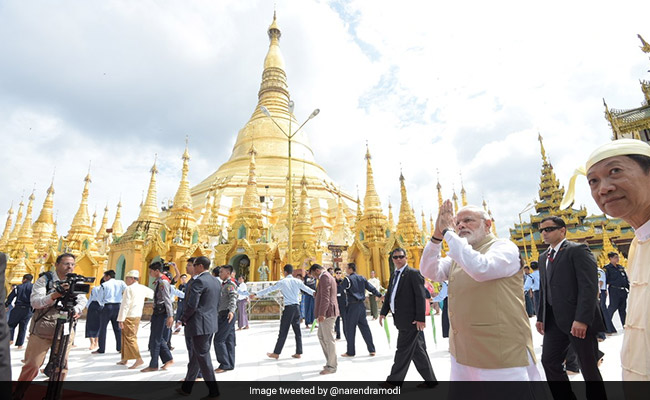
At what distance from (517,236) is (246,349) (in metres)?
38.2

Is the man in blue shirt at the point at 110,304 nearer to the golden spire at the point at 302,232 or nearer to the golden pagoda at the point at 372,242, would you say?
the golden spire at the point at 302,232

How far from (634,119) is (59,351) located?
35071 mm

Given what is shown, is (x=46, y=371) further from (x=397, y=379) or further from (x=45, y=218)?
(x=45, y=218)

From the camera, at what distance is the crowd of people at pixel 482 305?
1597 mm

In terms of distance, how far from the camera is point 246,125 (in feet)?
142

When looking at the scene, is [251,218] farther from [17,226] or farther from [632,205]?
[17,226]

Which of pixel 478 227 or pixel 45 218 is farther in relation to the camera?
pixel 45 218

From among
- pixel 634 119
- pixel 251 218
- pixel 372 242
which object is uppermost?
pixel 634 119

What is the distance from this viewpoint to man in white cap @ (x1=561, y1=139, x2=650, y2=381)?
140 cm

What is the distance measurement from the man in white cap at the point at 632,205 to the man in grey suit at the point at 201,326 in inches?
174

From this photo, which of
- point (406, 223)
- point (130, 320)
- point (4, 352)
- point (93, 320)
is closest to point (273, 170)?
point (406, 223)

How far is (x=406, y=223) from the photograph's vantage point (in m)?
23.8

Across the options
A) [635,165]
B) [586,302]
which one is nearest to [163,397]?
[586,302]

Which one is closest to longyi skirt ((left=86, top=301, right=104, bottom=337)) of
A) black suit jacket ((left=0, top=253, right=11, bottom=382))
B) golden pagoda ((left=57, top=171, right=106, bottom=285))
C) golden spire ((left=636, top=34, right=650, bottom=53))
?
black suit jacket ((left=0, top=253, right=11, bottom=382))
